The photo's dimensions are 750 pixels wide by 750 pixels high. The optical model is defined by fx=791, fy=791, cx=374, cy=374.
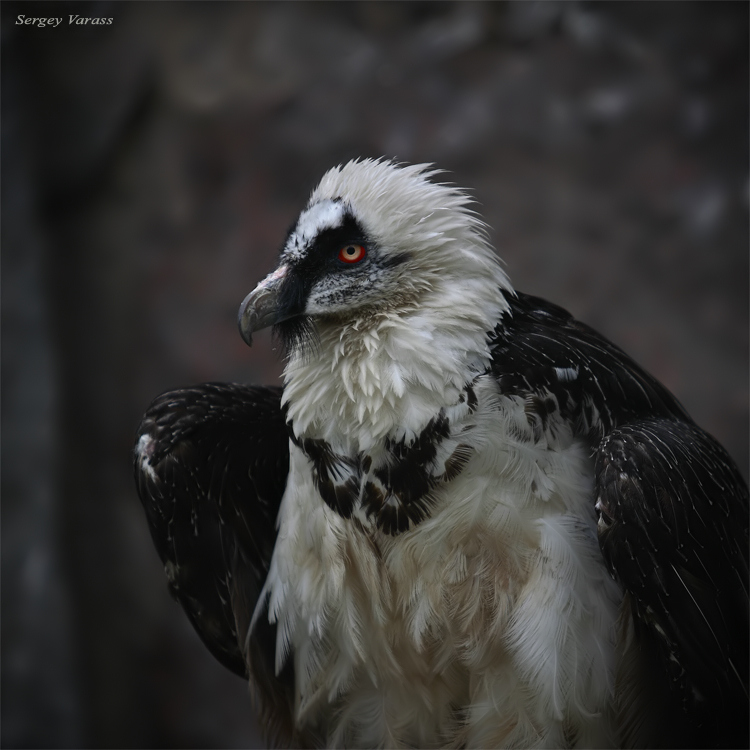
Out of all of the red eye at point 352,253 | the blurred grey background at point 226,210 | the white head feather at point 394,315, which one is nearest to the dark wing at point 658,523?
the white head feather at point 394,315

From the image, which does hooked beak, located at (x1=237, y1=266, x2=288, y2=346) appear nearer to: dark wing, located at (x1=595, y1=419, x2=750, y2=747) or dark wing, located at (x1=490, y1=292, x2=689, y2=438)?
dark wing, located at (x1=490, y1=292, x2=689, y2=438)

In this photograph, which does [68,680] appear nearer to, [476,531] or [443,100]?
[476,531]

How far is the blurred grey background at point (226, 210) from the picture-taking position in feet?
12.5

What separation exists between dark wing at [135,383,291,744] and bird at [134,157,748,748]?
29 cm

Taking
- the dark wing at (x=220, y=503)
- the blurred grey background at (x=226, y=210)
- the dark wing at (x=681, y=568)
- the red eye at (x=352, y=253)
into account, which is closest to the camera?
the dark wing at (x=681, y=568)

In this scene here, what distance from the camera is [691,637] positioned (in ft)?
5.69

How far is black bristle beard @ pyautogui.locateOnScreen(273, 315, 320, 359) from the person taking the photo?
1.85m

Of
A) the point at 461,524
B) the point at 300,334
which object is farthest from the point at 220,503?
the point at 461,524

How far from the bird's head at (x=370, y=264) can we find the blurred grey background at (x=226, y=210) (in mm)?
2143

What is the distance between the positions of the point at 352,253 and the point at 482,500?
0.63 metres

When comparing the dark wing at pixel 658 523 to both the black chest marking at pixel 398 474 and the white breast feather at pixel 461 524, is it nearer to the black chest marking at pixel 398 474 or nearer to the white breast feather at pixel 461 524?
the white breast feather at pixel 461 524

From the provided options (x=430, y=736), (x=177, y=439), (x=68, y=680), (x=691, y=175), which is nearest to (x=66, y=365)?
(x=68, y=680)

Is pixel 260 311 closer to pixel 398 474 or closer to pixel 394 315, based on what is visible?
pixel 394 315

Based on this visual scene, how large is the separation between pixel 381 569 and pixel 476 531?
247 millimetres
